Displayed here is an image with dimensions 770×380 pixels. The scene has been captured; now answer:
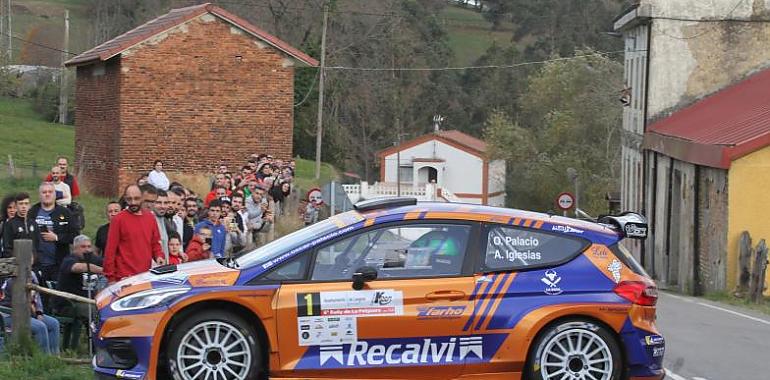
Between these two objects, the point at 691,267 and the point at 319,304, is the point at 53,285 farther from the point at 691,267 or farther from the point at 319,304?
the point at 691,267

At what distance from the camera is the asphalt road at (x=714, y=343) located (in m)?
11.9

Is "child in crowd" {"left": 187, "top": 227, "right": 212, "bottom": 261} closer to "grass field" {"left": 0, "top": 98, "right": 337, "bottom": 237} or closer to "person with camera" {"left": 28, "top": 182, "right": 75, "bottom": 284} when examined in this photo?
"person with camera" {"left": 28, "top": 182, "right": 75, "bottom": 284}

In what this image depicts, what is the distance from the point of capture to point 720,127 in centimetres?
2836

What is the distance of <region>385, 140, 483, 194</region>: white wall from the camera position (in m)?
74.3

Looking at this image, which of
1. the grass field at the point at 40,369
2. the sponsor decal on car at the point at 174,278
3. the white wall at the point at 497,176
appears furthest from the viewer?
the white wall at the point at 497,176

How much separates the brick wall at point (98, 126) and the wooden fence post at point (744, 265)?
1541 cm

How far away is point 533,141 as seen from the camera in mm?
65250

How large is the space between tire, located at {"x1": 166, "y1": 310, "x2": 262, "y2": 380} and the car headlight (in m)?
0.21

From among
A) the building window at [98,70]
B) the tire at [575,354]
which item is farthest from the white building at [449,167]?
the tire at [575,354]

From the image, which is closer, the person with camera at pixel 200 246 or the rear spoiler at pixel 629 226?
the rear spoiler at pixel 629 226

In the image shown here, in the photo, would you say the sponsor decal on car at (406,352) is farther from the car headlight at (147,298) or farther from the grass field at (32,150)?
the grass field at (32,150)

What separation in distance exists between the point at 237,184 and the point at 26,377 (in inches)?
483

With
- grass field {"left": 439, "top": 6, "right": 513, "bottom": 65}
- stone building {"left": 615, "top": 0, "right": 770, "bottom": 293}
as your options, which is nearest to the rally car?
stone building {"left": 615, "top": 0, "right": 770, "bottom": 293}

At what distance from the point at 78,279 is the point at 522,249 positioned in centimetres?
452
